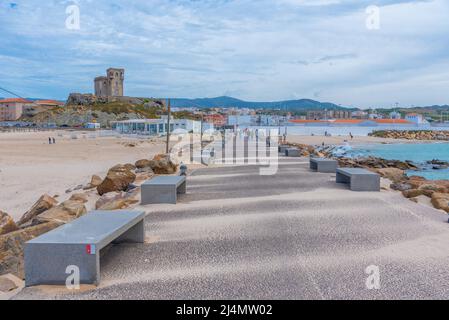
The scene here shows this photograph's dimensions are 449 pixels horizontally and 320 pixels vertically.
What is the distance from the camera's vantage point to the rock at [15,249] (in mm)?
5391

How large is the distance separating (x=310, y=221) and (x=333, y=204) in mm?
1473

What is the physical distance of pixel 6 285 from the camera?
4.62 m

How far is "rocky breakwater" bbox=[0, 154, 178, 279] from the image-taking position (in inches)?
225

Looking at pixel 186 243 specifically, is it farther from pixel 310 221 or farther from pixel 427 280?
Result: pixel 427 280

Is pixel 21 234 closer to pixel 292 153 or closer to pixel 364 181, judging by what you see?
pixel 364 181

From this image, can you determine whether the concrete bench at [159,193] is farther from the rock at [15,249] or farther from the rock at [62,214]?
the rock at [15,249]

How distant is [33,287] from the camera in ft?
13.8

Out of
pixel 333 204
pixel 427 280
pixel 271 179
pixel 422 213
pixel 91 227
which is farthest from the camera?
pixel 271 179

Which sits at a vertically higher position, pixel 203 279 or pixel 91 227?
pixel 91 227

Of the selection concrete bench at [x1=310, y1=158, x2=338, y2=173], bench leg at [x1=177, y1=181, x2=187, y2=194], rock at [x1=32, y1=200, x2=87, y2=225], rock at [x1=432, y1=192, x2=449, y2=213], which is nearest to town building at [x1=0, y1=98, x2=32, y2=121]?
concrete bench at [x1=310, y1=158, x2=338, y2=173]

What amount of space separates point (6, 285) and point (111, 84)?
125320mm

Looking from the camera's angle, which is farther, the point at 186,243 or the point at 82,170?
the point at 82,170

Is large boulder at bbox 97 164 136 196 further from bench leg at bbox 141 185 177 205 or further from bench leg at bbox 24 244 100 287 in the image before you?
bench leg at bbox 24 244 100 287
